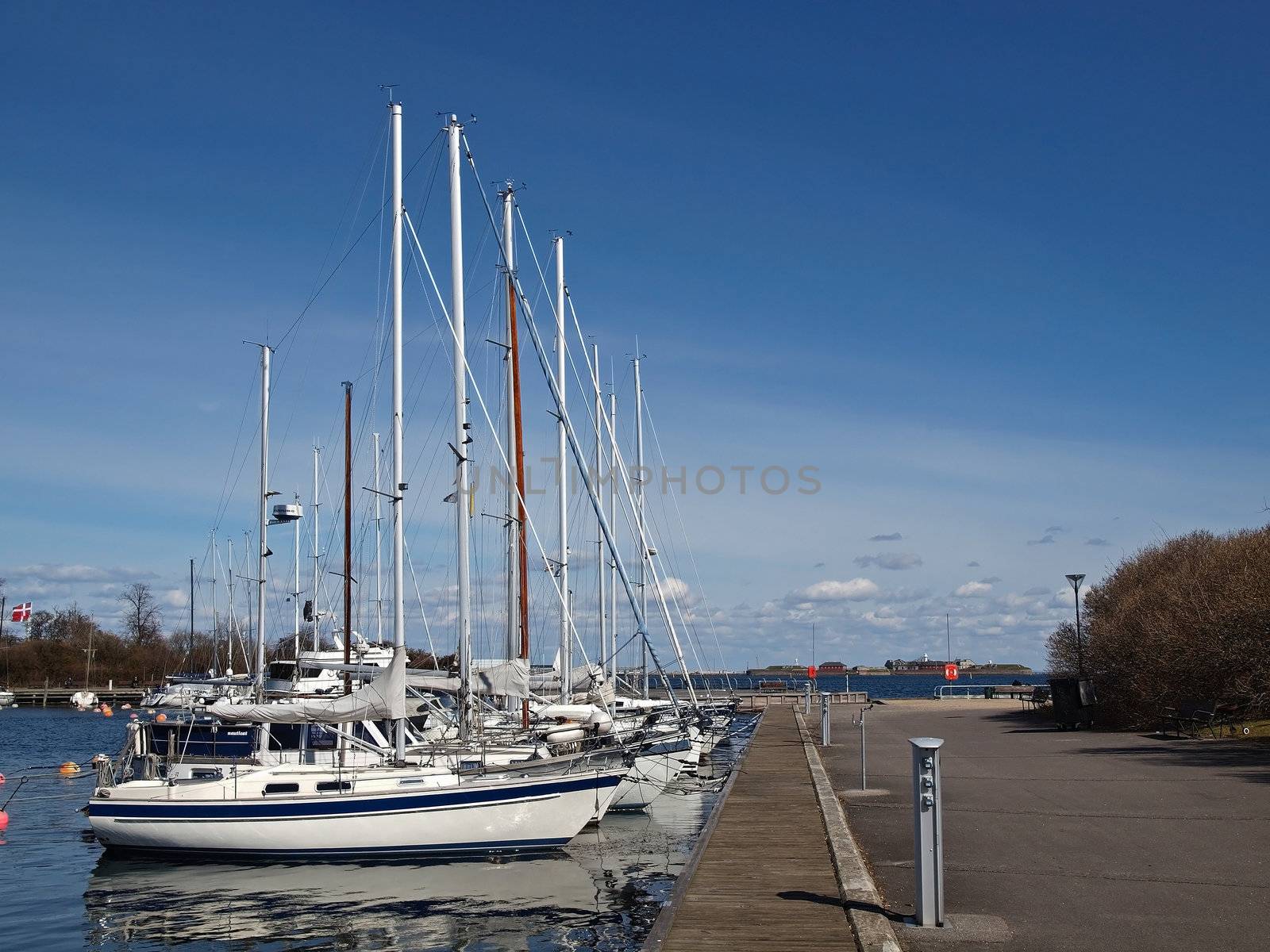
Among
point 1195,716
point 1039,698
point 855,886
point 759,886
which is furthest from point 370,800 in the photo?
point 1039,698

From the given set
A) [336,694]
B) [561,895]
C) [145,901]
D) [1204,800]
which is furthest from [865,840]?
[336,694]

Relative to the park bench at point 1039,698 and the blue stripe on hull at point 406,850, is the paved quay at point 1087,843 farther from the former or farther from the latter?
the park bench at point 1039,698

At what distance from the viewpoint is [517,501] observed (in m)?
29.5

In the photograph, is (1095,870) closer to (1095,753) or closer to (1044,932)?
(1044,932)

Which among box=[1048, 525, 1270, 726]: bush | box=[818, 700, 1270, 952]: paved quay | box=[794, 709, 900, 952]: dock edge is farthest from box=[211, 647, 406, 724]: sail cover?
box=[1048, 525, 1270, 726]: bush

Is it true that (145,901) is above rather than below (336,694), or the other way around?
below

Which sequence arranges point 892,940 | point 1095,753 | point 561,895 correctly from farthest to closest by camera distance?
point 1095,753 < point 561,895 < point 892,940

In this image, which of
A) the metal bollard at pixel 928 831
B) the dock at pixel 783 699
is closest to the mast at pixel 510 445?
the metal bollard at pixel 928 831

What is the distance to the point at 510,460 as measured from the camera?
2994 cm

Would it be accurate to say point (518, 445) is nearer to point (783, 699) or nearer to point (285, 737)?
point (285, 737)

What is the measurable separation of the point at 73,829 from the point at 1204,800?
26.3m

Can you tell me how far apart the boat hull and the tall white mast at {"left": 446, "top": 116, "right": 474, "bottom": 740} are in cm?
229

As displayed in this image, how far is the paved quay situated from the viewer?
11.2 metres

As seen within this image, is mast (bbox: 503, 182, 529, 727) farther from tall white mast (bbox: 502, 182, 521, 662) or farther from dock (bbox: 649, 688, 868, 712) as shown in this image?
dock (bbox: 649, 688, 868, 712)
